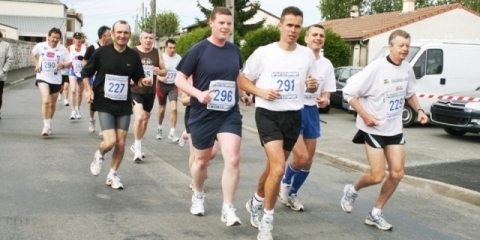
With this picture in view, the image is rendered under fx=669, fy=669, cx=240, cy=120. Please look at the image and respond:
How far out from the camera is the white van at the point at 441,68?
1825cm

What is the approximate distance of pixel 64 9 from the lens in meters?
113

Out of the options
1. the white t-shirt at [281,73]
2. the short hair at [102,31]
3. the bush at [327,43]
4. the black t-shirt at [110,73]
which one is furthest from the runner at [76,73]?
the bush at [327,43]

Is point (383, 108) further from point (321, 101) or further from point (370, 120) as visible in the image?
point (321, 101)

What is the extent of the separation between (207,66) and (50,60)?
Result: 24.2 ft

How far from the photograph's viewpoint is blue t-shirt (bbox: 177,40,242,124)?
6352mm

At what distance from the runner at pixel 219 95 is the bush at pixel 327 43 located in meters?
22.7

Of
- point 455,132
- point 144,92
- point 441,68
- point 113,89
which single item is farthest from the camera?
point 441,68

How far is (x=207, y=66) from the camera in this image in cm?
635

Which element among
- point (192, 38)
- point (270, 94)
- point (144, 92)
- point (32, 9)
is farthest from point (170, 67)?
point (32, 9)

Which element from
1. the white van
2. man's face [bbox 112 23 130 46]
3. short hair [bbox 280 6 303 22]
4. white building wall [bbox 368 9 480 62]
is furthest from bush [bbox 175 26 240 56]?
short hair [bbox 280 6 303 22]

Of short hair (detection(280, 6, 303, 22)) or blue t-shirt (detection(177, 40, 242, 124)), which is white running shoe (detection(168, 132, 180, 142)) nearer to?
blue t-shirt (detection(177, 40, 242, 124))

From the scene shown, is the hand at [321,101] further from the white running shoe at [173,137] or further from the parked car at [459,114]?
the parked car at [459,114]

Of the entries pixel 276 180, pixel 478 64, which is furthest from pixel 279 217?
pixel 478 64

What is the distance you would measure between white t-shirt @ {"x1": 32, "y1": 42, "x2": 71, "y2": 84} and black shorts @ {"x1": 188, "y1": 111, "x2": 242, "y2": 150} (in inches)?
281
